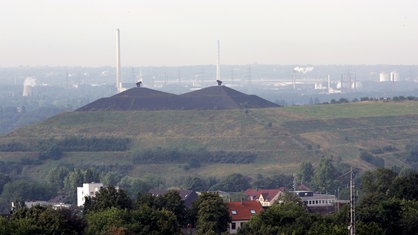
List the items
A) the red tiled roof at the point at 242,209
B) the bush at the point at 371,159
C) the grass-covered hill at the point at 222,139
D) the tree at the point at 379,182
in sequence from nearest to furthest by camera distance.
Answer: the red tiled roof at the point at 242,209, the tree at the point at 379,182, the bush at the point at 371,159, the grass-covered hill at the point at 222,139

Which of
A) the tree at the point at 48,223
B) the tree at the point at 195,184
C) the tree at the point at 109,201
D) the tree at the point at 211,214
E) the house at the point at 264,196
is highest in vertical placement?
the tree at the point at 48,223

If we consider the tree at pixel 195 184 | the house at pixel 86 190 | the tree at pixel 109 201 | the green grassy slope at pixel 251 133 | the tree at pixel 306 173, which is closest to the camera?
the tree at pixel 109 201

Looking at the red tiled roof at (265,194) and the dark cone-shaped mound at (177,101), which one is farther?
the dark cone-shaped mound at (177,101)

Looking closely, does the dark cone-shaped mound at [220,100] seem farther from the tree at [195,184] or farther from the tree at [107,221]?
the tree at [107,221]

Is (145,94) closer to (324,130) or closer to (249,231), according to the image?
(324,130)

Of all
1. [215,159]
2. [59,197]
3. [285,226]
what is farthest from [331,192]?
[285,226]

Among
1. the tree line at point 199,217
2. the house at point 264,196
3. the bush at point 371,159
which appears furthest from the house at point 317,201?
the bush at point 371,159

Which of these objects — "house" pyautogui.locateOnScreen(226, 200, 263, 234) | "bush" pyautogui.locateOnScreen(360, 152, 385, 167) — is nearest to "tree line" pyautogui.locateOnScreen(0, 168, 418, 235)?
"house" pyautogui.locateOnScreen(226, 200, 263, 234)
